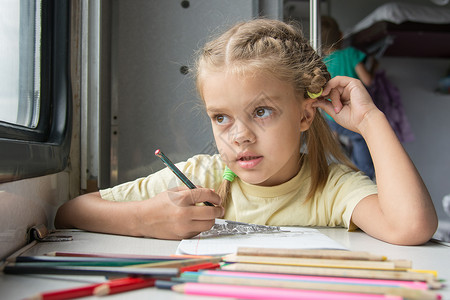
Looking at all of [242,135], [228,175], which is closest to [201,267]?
[242,135]

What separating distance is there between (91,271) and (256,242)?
28 centimetres

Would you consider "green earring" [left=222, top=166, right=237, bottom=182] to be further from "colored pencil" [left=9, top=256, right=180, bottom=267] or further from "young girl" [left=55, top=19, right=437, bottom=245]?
"colored pencil" [left=9, top=256, right=180, bottom=267]

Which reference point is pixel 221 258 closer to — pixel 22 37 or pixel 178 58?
pixel 22 37

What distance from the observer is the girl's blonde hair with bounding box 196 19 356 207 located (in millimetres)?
865

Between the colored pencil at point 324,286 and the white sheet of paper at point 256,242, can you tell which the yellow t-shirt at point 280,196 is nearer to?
the white sheet of paper at point 256,242

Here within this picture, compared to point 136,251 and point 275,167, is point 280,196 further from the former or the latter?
point 136,251

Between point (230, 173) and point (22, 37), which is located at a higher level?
point (22, 37)

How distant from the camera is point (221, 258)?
518mm

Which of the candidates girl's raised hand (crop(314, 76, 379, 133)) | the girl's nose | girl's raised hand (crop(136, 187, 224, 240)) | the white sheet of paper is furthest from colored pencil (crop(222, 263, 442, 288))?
girl's raised hand (crop(314, 76, 379, 133))

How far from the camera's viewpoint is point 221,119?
86 cm

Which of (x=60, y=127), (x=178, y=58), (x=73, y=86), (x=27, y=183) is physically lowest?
(x=27, y=183)

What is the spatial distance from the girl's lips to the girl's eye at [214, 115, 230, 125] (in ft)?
0.27

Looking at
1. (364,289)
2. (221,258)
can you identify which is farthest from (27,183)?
(364,289)

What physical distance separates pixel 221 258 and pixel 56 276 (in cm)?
19
